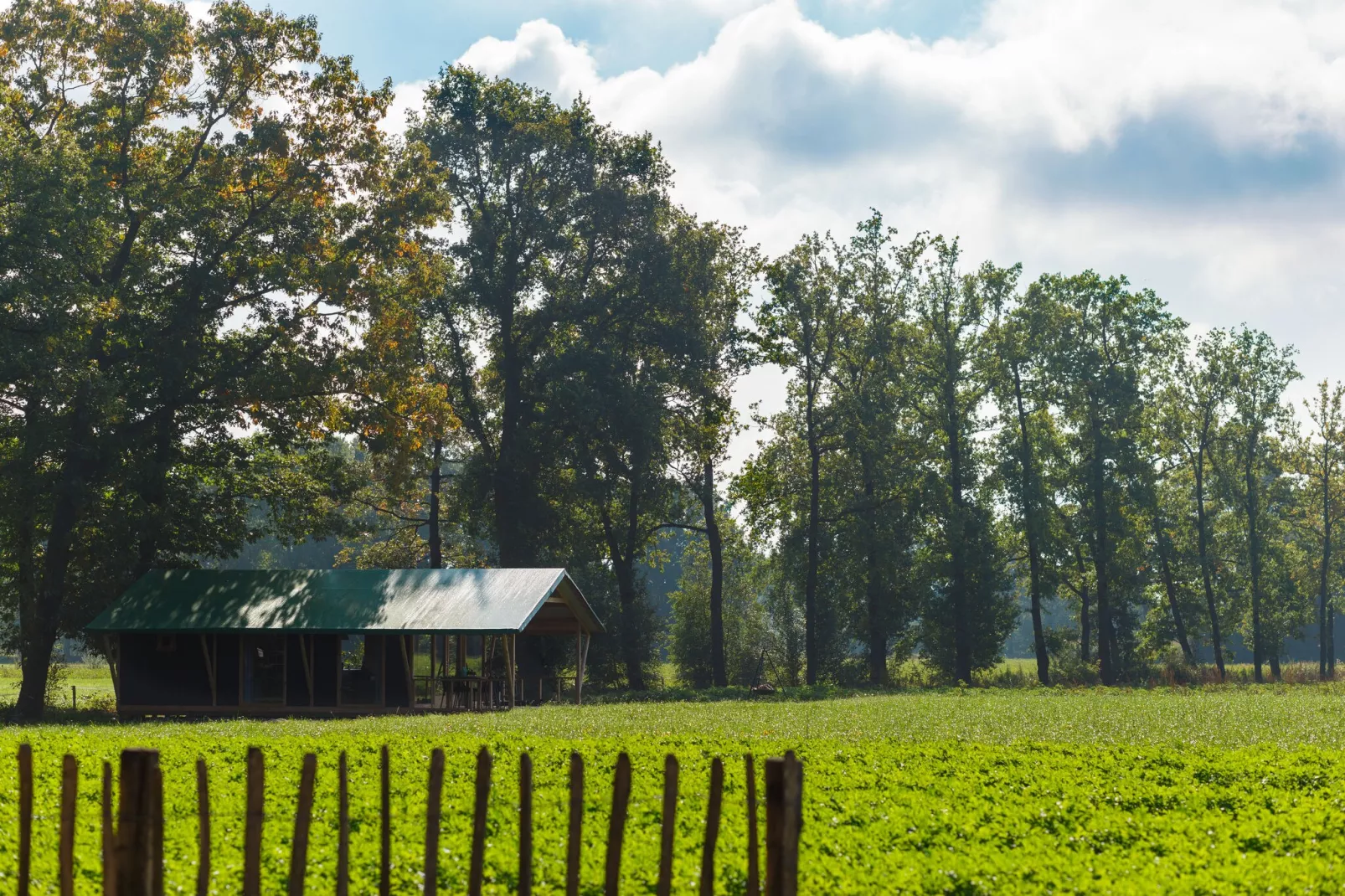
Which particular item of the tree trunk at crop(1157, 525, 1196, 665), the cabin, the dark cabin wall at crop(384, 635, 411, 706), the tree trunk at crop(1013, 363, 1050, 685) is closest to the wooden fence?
the cabin

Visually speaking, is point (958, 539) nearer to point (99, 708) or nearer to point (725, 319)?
point (725, 319)

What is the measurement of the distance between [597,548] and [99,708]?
21.9 m

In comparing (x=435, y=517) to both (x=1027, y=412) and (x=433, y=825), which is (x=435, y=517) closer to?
(x=1027, y=412)

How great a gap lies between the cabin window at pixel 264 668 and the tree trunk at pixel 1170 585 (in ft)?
143

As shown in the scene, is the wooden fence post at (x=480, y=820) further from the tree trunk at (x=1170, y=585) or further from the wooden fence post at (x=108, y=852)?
the tree trunk at (x=1170, y=585)

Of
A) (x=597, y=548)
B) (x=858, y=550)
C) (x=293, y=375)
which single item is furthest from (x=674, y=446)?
(x=293, y=375)

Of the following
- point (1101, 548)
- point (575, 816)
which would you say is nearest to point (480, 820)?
point (575, 816)

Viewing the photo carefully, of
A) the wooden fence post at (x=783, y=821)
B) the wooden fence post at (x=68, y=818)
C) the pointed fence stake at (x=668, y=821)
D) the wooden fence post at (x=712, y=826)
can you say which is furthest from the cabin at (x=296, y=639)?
the wooden fence post at (x=783, y=821)

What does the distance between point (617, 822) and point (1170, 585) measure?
59208mm

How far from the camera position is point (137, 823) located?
20.5ft

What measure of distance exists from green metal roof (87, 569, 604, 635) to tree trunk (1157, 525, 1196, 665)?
118 ft

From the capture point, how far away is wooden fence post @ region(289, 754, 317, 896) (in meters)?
6.90

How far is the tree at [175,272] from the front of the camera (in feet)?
111

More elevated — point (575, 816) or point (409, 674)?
point (575, 816)
